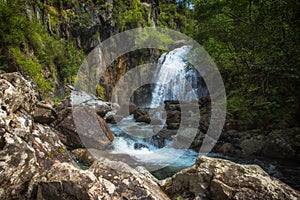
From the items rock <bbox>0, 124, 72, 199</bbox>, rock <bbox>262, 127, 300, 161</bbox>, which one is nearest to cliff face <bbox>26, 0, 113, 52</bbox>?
rock <bbox>0, 124, 72, 199</bbox>

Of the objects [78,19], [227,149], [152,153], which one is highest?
[78,19]

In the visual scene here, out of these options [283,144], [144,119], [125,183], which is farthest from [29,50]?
[283,144]

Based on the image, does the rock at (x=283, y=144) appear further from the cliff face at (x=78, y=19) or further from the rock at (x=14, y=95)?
the cliff face at (x=78, y=19)

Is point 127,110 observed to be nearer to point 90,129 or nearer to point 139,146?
point 139,146

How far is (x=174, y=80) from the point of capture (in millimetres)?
20672

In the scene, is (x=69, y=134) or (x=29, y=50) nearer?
(x=69, y=134)

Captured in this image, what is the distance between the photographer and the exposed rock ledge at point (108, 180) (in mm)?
2227

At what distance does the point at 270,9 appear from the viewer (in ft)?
17.1

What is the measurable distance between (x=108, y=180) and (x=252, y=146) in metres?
7.23

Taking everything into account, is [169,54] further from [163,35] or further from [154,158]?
[154,158]

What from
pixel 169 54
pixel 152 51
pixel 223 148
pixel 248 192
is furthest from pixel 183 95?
pixel 248 192

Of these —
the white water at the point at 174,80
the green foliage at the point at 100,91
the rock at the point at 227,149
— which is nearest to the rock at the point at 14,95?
the rock at the point at 227,149

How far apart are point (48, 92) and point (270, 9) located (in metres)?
10.6

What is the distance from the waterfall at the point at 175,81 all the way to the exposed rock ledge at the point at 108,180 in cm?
1541
